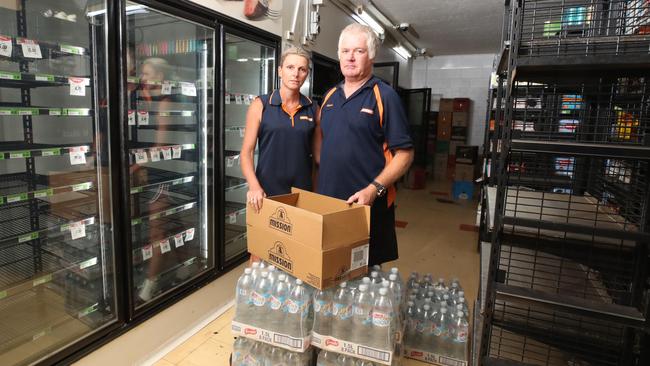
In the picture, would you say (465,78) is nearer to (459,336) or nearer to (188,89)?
(188,89)

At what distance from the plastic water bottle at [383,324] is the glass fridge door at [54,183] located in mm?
1507

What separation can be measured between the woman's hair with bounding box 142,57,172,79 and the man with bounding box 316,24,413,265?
1358 millimetres

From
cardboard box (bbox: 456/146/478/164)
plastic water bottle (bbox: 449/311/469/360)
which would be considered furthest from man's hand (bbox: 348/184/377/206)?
cardboard box (bbox: 456/146/478/164)

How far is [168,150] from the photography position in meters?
2.63

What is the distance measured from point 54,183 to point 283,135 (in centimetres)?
122

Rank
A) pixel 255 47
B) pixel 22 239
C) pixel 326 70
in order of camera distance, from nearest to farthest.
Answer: pixel 22 239
pixel 255 47
pixel 326 70

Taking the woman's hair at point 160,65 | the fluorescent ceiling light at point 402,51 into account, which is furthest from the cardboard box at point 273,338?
the fluorescent ceiling light at point 402,51

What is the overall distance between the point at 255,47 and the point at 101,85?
68.6 inches

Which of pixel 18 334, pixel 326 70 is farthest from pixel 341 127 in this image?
pixel 326 70

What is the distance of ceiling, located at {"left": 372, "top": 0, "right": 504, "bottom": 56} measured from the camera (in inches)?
217

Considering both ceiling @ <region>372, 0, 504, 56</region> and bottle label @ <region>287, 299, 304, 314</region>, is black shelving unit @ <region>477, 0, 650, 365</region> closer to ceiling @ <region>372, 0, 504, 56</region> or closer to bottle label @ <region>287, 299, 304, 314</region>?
bottle label @ <region>287, 299, 304, 314</region>

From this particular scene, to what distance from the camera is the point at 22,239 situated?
6.26 ft

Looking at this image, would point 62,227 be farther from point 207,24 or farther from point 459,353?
point 459,353

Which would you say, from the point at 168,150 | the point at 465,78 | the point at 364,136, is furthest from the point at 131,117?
the point at 465,78
